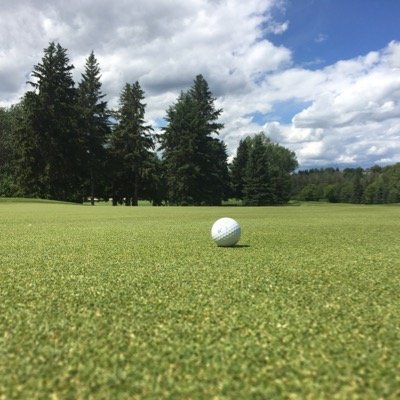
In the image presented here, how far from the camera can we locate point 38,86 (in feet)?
166

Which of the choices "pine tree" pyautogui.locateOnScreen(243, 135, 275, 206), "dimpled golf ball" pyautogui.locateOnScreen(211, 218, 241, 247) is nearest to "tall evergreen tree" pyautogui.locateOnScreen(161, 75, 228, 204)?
"pine tree" pyautogui.locateOnScreen(243, 135, 275, 206)

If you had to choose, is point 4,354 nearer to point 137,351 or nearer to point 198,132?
point 137,351

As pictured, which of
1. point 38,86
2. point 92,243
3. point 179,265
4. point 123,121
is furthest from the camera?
point 123,121

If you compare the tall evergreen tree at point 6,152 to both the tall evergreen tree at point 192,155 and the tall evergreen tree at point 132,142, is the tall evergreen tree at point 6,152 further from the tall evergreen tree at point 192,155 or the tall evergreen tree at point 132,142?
the tall evergreen tree at point 192,155

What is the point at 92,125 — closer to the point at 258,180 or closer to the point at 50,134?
the point at 50,134

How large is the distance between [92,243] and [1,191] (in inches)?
2284

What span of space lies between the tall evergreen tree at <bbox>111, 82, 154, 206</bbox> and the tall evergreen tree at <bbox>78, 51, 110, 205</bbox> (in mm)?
2024

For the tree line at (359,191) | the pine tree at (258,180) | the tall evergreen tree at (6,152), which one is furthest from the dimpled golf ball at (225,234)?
the tree line at (359,191)

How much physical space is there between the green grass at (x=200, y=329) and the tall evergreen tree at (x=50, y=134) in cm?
4716

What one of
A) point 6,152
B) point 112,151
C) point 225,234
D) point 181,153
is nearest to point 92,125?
point 112,151

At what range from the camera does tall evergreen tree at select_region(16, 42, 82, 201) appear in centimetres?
4900

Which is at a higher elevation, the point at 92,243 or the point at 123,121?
the point at 123,121

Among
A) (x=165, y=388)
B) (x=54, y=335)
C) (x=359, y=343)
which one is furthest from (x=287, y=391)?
(x=54, y=335)

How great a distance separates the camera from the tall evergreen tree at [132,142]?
56.0 meters
